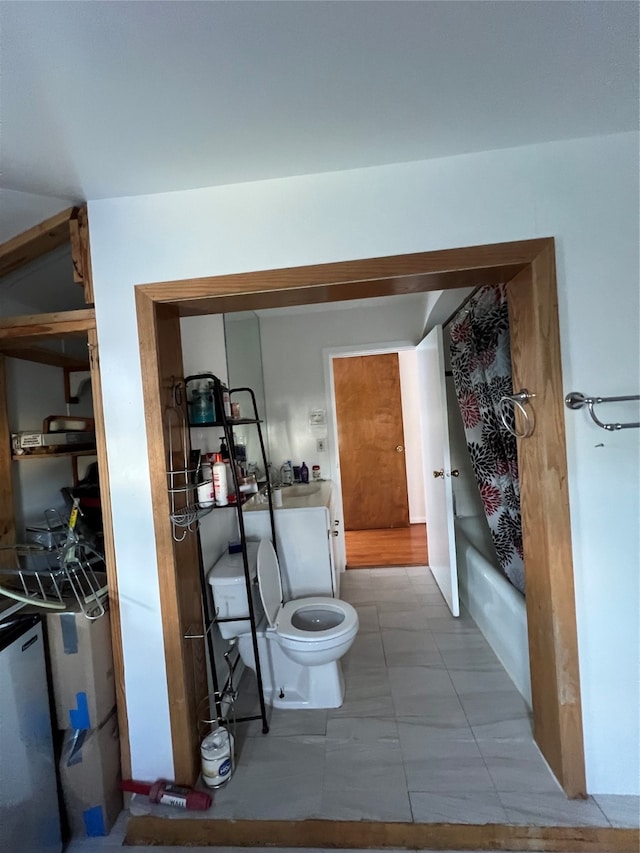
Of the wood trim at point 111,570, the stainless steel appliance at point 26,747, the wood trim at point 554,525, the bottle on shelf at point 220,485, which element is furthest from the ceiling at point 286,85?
the stainless steel appliance at point 26,747

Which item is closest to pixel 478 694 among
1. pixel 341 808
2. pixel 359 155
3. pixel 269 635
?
pixel 341 808

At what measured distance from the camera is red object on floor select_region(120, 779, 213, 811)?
127cm

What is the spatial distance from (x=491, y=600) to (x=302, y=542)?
1.08 m

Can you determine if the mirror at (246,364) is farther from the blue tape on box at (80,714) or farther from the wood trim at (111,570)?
the blue tape on box at (80,714)

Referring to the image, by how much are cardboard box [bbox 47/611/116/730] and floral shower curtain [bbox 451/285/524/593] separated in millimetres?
1914

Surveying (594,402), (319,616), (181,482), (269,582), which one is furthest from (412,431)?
(181,482)

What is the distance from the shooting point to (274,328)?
3238 millimetres

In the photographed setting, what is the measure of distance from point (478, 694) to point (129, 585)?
1.63 m

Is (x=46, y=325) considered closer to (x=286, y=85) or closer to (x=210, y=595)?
(x=286, y=85)

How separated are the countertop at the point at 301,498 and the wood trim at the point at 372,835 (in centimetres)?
126

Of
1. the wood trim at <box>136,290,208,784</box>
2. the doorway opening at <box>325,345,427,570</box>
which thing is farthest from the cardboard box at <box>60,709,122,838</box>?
the doorway opening at <box>325,345,427,570</box>

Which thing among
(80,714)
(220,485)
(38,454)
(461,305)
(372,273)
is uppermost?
(461,305)

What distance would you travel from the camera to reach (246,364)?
275cm

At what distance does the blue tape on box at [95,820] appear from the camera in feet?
4.09
